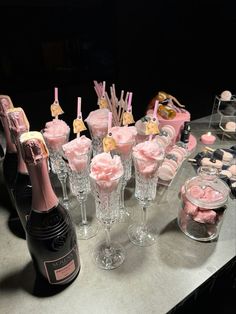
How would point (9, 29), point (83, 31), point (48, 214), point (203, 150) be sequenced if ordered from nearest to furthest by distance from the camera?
point (48, 214) < point (9, 29) < point (83, 31) < point (203, 150)

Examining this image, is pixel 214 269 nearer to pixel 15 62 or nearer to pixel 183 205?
pixel 183 205

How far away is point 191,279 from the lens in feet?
2.17

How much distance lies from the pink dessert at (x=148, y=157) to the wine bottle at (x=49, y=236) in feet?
0.72

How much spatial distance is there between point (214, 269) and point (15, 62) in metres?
1.02

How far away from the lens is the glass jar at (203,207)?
744 mm

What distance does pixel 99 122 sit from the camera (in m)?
0.85

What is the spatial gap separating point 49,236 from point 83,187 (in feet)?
0.64

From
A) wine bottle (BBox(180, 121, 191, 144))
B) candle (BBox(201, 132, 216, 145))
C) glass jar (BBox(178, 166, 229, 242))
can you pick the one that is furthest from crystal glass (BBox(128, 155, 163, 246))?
candle (BBox(201, 132, 216, 145))

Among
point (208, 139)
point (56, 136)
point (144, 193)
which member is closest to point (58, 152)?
point (56, 136)

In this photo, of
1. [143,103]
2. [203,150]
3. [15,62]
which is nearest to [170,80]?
[143,103]

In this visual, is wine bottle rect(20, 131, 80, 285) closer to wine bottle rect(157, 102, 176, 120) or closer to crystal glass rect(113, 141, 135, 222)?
crystal glass rect(113, 141, 135, 222)

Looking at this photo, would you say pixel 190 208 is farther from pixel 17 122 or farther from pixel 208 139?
pixel 208 139

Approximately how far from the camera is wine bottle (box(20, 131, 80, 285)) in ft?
1.82

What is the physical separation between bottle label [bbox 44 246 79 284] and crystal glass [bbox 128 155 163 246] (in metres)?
0.21
